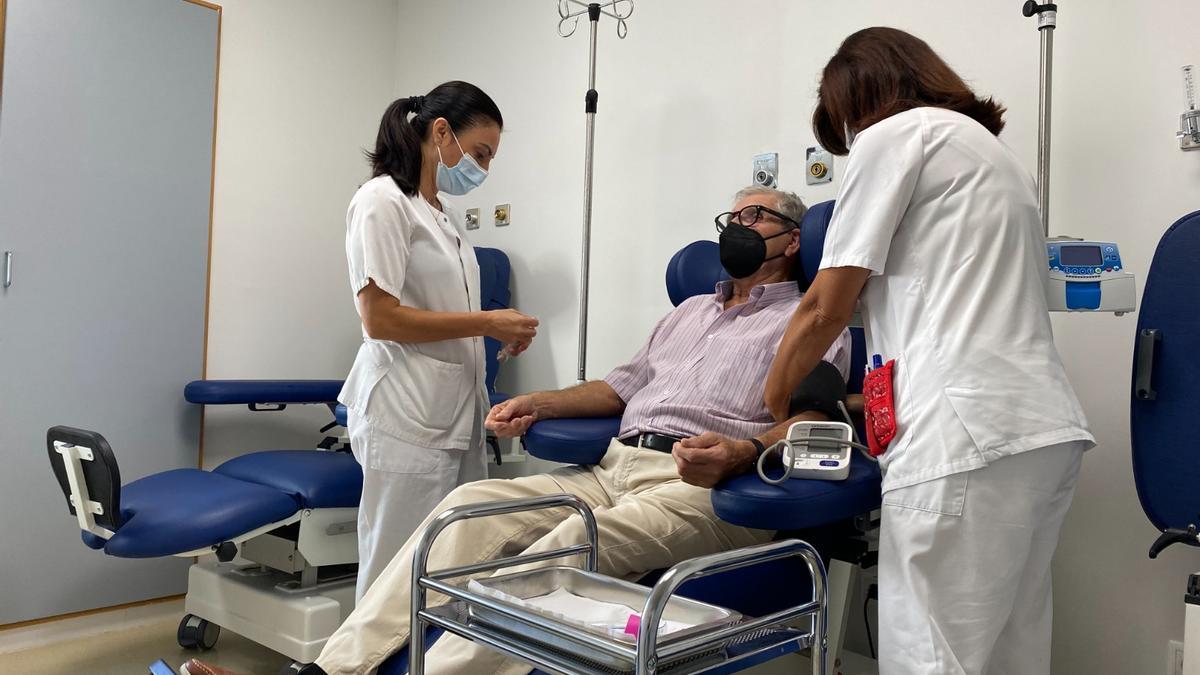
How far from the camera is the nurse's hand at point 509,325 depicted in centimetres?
206

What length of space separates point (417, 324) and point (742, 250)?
2.50 feet

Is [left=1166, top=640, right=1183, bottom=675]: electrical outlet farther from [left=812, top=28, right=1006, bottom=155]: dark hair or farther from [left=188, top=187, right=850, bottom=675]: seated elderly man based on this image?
[left=812, top=28, right=1006, bottom=155]: dark hair

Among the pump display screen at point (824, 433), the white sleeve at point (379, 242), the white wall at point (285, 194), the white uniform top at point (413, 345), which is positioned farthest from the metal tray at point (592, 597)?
the white wall at point (285, 194)

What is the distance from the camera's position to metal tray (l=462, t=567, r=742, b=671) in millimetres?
1023

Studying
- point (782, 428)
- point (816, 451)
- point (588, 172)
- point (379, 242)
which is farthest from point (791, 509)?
point (588, 172)

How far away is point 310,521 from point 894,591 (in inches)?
66.0

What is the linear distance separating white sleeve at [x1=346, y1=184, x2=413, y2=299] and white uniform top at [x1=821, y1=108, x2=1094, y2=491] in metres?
1.07

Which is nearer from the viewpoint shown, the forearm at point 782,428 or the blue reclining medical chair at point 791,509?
the blue reclining medical chair at point 791,509

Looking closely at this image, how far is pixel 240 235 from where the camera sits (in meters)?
3.32

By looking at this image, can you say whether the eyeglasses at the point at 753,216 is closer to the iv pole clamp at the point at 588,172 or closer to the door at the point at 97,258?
the iv pole clamp at the point at 588,172

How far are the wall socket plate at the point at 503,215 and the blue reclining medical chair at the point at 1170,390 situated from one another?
2259 millimetres

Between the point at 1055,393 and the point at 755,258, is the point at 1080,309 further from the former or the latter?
the point at 755,258

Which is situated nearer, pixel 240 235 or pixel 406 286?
pixel 406 286

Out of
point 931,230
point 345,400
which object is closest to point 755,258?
point 931,230
